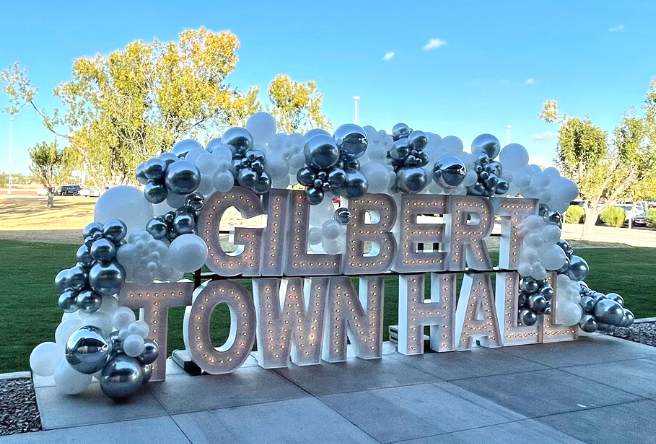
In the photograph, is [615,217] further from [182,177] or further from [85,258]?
[85,258]

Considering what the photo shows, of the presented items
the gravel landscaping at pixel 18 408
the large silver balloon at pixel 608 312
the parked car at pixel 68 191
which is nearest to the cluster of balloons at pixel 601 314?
the large silver balloon at pixel 608 312

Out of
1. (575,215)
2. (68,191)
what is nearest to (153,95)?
(575,215)

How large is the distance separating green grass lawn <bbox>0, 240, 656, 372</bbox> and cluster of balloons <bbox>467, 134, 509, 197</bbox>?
2.58 metres

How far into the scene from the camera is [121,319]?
4996 mm

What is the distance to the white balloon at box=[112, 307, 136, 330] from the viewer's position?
5.00 meters

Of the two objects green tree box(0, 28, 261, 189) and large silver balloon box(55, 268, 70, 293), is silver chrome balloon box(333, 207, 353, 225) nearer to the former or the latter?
large silver balloon box(55, 268, 70, 293)

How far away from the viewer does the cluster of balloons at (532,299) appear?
23.3 feet

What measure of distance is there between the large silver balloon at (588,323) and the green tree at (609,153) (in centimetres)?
1713

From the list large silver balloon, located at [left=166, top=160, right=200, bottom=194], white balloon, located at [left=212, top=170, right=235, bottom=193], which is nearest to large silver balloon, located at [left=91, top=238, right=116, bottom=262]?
large silver balloon, located at [left=166, top=160, right=200, bottom=194]

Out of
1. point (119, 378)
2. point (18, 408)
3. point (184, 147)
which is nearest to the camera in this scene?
point (18, 408)

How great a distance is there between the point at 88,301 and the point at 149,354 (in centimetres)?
65

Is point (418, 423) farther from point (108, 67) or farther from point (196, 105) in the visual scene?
point (108, 67)

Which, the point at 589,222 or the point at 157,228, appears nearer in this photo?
the point at 157,228

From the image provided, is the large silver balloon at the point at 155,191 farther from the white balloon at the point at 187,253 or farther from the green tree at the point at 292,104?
the green tree at the point at 292,104
